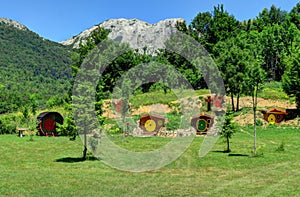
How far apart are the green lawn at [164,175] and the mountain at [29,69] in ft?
223

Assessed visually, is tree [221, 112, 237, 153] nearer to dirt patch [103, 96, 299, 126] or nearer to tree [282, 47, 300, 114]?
dirt patch [103, 96, 299, 126]

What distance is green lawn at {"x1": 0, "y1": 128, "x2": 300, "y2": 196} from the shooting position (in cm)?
1898

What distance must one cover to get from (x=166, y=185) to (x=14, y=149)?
20996mm

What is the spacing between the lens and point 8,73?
134250mm

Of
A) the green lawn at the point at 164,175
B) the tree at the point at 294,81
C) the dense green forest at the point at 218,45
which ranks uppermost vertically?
the dense green forest at the point at 218,45

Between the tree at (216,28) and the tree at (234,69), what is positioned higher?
the tree at (216,28)

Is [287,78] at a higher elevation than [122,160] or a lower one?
higher

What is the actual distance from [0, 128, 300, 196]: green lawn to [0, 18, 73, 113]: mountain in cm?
6812

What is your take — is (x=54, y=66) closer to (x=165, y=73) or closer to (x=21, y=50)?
(x=21, y=50)

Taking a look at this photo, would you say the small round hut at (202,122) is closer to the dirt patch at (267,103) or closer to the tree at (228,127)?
the dirt patch at (267,103)

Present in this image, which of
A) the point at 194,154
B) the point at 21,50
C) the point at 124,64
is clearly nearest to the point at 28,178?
the point at 194,154

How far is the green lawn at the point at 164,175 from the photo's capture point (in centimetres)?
1898

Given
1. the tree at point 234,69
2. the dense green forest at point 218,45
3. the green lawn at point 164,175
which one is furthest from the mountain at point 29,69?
the green lawn at point 164,175

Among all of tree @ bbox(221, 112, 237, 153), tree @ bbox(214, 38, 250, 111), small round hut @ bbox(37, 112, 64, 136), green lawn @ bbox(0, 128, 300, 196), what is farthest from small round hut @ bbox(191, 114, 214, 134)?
small round hut @ bbox(37, 112, 64, 136)
